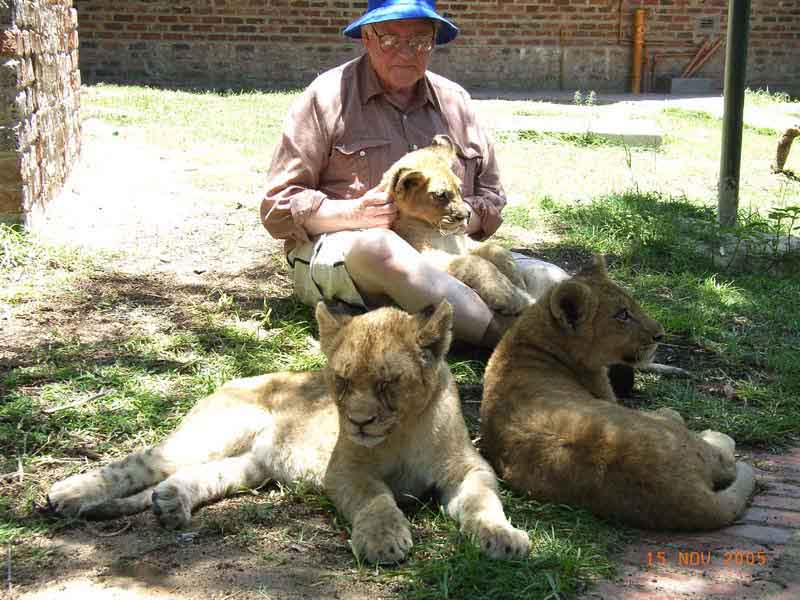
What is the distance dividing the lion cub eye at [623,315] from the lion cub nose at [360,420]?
4.72 feet

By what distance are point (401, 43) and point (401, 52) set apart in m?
0.05

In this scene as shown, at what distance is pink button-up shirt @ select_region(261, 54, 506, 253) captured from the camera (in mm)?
5297

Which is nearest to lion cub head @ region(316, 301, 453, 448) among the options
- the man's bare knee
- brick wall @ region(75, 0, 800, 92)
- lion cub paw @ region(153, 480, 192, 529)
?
lion cub paw @ region(153, 480, 192, 529)

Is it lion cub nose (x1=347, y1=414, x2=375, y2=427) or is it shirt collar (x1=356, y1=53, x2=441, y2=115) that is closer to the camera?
lion cub nose (x1=347, y1=414, x2=375, y2=427)

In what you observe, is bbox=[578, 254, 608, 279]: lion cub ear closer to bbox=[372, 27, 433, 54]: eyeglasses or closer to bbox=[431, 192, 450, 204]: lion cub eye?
bbox=[431, 192, 450, 204]: lion cub eye

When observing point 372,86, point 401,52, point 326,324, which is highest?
point 401,52

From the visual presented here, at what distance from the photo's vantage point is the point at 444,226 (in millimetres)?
5504

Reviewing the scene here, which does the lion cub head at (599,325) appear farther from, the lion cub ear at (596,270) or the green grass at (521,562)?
the green grass at (521,562)

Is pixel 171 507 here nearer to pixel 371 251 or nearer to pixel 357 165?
pixel 371 251

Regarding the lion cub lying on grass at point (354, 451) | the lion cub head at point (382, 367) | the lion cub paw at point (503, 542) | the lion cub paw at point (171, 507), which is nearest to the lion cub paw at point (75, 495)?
the lion cub lying on grass at point (354, 451)

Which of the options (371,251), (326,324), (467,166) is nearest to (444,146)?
(467,166)

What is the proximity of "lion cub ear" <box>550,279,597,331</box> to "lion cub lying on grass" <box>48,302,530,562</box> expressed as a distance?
659mm

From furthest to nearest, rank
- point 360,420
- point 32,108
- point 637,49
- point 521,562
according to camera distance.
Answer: point 637,49, point 32,108, point 360,420, point 521,562

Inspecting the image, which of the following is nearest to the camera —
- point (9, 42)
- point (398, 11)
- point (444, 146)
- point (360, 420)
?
point (360, 420)
